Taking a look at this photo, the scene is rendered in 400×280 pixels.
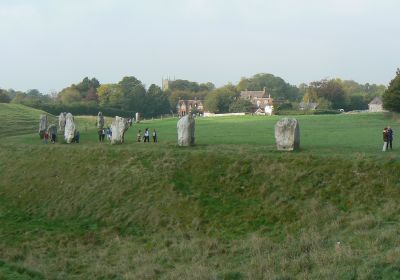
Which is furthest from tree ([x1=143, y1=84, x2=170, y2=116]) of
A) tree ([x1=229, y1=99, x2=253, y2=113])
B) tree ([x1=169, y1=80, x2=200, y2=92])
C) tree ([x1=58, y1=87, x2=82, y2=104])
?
tree ([x1=169, y1=80, x2=200, y2=92])

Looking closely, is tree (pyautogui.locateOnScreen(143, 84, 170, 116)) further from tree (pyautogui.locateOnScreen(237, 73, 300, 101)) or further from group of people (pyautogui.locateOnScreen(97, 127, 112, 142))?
group of people (pyautogui.locateOnScreen(97, 127, 112, 142))

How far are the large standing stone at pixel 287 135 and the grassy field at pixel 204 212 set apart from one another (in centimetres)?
71

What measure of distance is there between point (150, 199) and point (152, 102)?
299 ft

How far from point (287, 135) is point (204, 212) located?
7276 mm

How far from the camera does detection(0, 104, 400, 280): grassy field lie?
14297 mm

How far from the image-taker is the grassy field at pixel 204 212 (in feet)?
46.9

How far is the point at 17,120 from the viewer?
2384 inches

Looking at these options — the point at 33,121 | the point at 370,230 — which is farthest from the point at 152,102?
the point at 370,230

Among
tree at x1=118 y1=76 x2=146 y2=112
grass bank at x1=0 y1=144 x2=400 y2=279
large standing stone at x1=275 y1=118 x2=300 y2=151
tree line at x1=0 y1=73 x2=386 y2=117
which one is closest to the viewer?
grass bank at x1=0 y1=144 x2=400 y2=279

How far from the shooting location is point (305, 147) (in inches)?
1083

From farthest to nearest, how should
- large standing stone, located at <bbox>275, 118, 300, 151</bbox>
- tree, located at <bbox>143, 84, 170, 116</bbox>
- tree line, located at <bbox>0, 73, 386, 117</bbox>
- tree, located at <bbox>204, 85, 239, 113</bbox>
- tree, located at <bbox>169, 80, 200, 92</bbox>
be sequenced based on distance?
tree, located at <bbox>169, 80, 200, 92</bbox> < tree, located at <bbox>204, 85, 239, 113</bbox> < tree, located at <bbox>143, 84, 170, 116</bbox> < tree line, located at <bbox>0, 73, 386, 117</bbox> < large standing stone, located at <bbox>275, 118, 300, 151</bbox>

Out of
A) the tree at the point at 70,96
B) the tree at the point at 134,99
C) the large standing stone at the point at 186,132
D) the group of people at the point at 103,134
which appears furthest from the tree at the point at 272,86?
the large standing stone at the point at 186,132

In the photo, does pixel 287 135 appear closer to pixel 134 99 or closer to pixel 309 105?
pixel 309 105

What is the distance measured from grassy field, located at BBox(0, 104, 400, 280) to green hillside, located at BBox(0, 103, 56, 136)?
23.4 metres
